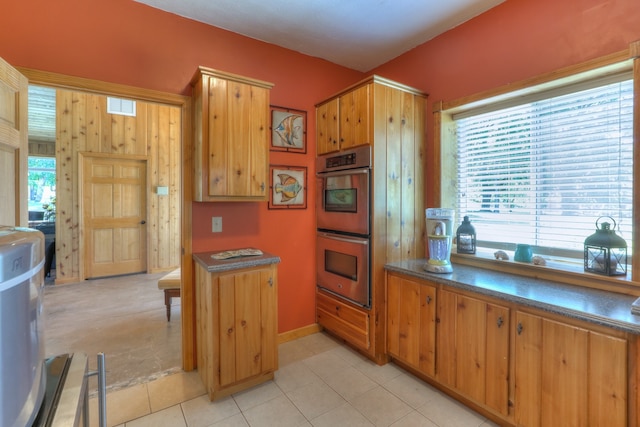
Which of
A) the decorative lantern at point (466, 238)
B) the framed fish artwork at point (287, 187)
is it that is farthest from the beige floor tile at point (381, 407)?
the framed fish artwork at point (287, 187)

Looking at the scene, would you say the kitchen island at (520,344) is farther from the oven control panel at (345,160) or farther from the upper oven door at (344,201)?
the oven control panel at (345,160)

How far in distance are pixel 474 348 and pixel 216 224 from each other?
6.79 feet

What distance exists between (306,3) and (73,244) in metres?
5.14

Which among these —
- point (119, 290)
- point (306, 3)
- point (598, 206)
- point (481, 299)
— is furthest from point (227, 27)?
point (119, 290)

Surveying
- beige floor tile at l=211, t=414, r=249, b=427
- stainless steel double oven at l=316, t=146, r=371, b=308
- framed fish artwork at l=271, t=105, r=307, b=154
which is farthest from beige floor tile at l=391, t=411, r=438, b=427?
framed fish artwork at l=271, t=105, r=307, b=154

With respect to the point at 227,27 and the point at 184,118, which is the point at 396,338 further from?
the point at 227,27

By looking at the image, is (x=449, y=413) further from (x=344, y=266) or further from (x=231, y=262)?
(x=231, y=262)

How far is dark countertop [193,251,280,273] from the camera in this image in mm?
1924

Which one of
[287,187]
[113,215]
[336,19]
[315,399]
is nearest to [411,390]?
[315,399]

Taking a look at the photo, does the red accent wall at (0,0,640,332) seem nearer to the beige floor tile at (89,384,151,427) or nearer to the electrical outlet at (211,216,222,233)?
the electrical outlet at (211,216,222,233)

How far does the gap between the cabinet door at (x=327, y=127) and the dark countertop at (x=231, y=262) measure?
1.18 metres

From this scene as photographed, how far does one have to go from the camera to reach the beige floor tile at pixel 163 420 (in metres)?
1.76

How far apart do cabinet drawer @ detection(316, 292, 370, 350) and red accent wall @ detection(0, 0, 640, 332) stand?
0.51 feet

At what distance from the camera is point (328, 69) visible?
9.91 feet
